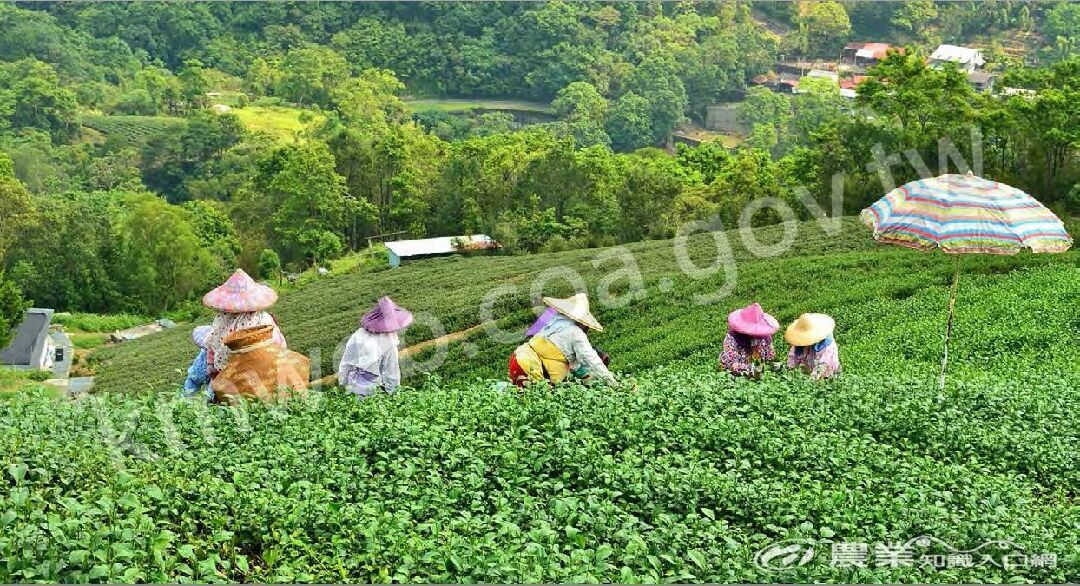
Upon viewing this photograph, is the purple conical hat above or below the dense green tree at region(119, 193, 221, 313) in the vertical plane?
above

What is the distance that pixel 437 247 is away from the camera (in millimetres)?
44375

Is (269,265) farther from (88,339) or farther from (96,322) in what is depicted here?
(88,339)

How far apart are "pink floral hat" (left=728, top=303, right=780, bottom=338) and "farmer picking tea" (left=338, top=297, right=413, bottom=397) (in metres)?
2.79

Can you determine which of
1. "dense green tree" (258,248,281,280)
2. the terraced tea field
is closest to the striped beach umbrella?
"dense green tree" (258,248,281,280)

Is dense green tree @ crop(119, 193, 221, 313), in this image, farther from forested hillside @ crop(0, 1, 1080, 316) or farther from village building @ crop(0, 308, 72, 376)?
village building @ crop(0, 308, 72, 376)

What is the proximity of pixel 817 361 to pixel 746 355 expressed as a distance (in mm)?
603

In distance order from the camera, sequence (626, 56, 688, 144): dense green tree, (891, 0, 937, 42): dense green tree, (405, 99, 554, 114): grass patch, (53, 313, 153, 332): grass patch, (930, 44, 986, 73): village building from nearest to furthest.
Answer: (53, 313, 153, 332): grass patch, (930, 44, 986, 73): village building, (626, 56, 688, 144): dense green tree, (405, 99, 554, 114): grass patch, (891, 0, 937, 42): dense green tree

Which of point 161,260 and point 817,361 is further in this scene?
point 161,260

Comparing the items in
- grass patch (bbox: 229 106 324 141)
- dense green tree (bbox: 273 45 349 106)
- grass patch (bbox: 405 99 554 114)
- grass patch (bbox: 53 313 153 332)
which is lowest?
grass patch (bbox: 53 313 153 332)

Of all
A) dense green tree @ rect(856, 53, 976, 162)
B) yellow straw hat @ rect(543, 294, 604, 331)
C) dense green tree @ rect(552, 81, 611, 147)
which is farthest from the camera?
dense green tree @ rect(552, 81, 611, 147)

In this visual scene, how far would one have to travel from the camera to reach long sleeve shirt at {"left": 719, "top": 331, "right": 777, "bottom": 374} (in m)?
10.2

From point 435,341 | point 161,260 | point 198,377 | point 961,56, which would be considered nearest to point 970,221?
point 198,377

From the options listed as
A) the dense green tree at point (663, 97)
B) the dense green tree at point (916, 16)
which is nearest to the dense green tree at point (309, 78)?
the dense green tree at point (663, 97)

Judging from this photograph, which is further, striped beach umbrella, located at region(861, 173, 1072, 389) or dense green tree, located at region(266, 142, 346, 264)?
dense green tree, located at region(266, 142, 346, 264)
